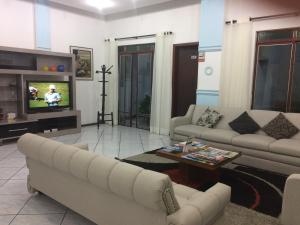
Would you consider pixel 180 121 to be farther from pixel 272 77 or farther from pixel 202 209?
pixel 202 209

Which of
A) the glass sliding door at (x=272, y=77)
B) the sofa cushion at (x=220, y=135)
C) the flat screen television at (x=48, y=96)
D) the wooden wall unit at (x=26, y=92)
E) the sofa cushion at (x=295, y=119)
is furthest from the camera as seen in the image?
the flat screen television at (x=48, y=96)

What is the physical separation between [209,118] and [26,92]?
3751 mm

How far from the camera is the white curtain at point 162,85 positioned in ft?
19.0

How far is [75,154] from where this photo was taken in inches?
80.1

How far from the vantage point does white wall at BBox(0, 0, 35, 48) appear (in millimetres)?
5191

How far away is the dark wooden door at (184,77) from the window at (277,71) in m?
1.37

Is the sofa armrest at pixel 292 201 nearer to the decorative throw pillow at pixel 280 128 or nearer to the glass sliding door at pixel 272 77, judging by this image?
the decorative throw pillow at pixel 280 128

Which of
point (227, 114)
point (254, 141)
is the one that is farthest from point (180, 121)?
point (254, 141)

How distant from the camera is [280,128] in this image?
3914 mm

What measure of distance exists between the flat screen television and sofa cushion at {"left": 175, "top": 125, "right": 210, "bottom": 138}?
9.36 ft

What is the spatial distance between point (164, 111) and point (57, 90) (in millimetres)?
2515

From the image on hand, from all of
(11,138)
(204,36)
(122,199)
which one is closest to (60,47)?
(11,138)

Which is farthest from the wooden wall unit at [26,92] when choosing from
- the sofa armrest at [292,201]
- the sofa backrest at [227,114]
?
the sofa armrest at [292,201]

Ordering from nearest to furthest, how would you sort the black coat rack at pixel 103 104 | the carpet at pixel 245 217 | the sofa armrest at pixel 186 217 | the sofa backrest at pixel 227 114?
the sofa armrest at pixel 186 217 < the carpet at pixel 245 217 < the sofa backrest at pixel 227 114 < the black coat rack at pixel 103 104
